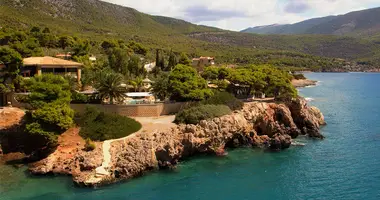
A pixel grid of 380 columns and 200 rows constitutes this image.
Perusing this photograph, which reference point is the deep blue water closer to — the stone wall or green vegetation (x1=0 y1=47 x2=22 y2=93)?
the stone wall

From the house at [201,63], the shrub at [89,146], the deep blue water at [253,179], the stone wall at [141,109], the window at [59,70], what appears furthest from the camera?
the house at [201,63]

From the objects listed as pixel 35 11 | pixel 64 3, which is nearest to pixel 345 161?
pixel 35 11

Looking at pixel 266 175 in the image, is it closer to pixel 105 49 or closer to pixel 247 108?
pixel 247 108

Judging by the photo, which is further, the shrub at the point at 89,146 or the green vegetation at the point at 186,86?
the green vegetation at the point at 186,86

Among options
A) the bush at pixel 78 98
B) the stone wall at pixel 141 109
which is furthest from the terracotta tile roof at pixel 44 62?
the stone wall at pixel 141 109

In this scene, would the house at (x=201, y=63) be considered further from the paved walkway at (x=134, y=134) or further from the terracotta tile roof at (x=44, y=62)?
the paved walkway at (x=134, y=134)

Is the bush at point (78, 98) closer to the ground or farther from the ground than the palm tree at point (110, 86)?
closer to the ground
